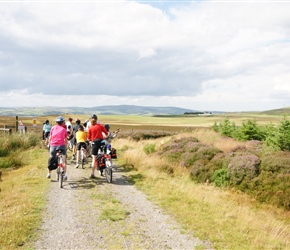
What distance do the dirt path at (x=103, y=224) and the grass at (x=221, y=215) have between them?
55 cm

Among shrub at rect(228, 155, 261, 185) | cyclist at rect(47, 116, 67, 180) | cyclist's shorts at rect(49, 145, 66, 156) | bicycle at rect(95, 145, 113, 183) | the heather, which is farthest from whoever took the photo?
shrub at rect(228, 155, 261, 185)

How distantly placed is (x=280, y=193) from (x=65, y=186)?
9.46m

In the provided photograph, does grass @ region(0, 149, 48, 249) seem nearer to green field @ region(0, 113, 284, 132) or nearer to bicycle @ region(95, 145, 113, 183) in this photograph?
bicycle @ region(95, 145, 113, 183)

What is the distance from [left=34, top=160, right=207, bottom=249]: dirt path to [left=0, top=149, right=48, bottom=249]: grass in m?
0.34

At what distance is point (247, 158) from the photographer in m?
14.6

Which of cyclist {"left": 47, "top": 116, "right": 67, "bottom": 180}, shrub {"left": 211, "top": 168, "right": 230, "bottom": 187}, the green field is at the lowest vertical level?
the green field

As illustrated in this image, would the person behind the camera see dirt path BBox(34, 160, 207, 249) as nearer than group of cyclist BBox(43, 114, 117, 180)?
Yes

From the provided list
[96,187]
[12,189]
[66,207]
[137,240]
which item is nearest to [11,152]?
[12,189]

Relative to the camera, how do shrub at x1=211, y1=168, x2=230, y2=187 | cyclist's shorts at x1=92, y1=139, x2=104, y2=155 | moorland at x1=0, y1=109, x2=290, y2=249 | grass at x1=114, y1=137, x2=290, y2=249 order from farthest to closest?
shrub at x1=211, y1=168, x2=230, y2=187 < cyclist's shorts at x1=92, y1=139, x2=104, y2=155 < moorland at x1=0, y1=109, x2=290, y2=249 < grass at x1=114, y1=137, x2=290, y2=249

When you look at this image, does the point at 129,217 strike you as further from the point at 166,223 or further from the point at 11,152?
the point at 11,152

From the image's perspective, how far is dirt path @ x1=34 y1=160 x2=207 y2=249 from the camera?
21.5 ft

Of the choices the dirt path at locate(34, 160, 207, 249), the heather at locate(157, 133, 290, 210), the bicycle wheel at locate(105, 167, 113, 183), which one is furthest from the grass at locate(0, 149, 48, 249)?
the heather at locate(157, 133, 290, 210)

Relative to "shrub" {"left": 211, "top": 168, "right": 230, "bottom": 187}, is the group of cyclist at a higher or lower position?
higher

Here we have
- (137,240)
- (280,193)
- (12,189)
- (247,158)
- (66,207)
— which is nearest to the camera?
(137,240)
